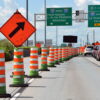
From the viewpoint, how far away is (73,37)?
248 feet

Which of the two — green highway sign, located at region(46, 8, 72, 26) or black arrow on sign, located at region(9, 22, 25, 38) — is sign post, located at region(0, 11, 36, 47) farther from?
green highway sign, located at region(46, 8, 72, 26)

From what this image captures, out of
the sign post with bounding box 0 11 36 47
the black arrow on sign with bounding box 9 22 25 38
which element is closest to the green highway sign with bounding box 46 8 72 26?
the sign post with bounding box 0 11 36 47

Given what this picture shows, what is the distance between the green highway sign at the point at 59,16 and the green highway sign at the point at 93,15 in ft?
9.27

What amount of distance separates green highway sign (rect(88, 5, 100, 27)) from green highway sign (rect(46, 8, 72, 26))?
2825 mm

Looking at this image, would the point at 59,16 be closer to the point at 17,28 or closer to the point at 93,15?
the point at 93,15

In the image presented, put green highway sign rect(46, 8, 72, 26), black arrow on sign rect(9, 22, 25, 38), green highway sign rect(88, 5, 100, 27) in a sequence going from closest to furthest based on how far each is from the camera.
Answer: black arrow on sign rect(9, 22, 25, 38)
green highway sign rect(46, 8, 72, 26)
green highway sign rect(88, 5, 100, 27)

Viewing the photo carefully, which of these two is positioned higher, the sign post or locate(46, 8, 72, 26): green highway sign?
locate(46, 8, 72, 26): green highway sign

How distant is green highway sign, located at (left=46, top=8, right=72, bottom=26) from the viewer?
54344 millimetres

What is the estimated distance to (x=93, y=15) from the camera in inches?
2180

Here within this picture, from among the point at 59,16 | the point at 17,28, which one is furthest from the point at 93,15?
the point at 17,28

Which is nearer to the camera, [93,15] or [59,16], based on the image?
[59,16]

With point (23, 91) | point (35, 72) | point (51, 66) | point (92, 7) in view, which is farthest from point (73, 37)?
point (23, 91)

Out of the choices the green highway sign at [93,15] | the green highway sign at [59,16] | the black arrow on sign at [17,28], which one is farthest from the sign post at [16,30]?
the green highway sign at [93,15]

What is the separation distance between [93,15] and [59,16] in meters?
4.83
